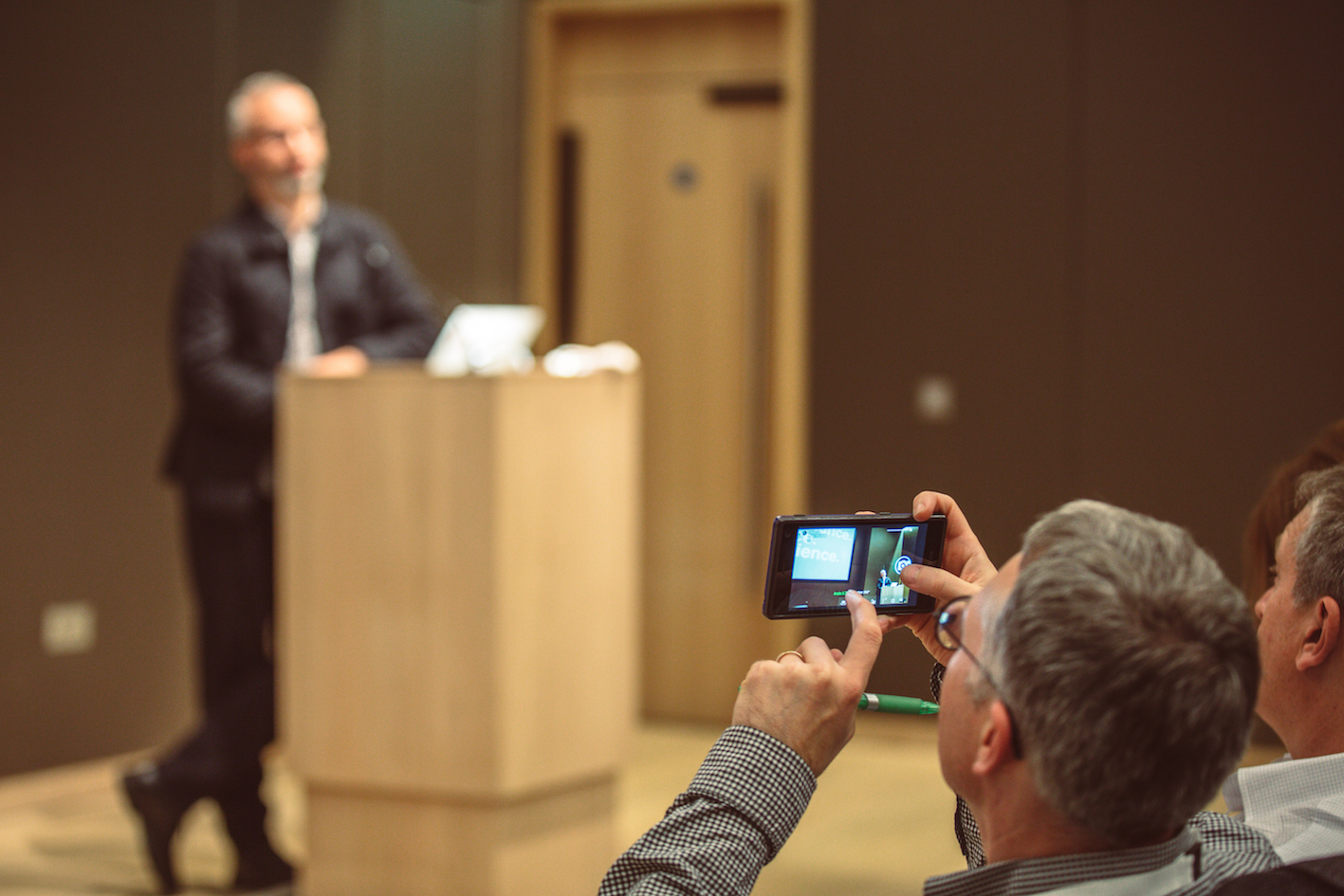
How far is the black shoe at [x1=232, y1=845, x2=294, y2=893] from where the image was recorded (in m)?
2.98

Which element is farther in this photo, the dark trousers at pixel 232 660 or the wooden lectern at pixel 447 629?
the dark trousers at pixel 232 660

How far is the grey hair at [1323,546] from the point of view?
123 cm

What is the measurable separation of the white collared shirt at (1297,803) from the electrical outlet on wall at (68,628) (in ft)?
10.5

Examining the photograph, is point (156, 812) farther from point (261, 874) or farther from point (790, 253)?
point (790, 253)

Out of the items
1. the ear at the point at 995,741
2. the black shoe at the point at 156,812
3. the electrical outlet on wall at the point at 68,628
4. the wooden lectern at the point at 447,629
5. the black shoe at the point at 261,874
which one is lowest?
the black shoe at the point at 261,874

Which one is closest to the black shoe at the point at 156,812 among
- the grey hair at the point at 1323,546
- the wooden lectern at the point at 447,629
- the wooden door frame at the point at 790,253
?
the wooden lectern at the point at 447,629

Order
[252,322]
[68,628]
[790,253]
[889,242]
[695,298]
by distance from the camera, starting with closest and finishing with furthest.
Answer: [252,322], [68,628], [889,242], [790,253], [695,298]

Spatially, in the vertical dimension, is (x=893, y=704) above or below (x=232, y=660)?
above

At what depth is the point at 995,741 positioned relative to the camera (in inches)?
34.6

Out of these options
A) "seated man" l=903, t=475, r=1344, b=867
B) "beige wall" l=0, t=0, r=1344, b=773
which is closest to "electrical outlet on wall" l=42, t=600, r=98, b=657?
"beige wall" l=0, t=0, r=1344, b=773

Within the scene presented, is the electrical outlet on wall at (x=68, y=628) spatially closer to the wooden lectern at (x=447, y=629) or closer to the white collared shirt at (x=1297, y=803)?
the wooden lectern at (x=447, y=629)

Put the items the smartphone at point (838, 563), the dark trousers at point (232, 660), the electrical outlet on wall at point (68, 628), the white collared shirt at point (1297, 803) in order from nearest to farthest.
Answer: the smartphone at point (838, 563) < the white collared shirt at point (1297, 803) < the dark trousers at point (232, 660) < the electrical outlet on wall at point (68, 628)

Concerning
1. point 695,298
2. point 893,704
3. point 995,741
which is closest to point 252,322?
point 695,298

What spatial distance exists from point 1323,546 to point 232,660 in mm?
2289
